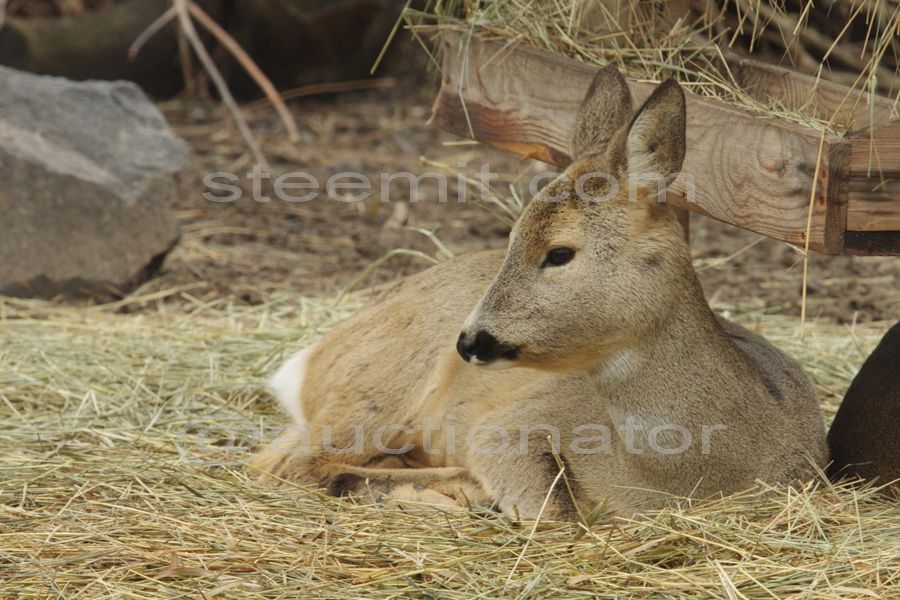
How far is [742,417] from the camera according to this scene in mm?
3795

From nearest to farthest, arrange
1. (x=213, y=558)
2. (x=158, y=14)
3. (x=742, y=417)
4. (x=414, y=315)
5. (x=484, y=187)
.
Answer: (x=213, y=558) → (x=742, y=417) → (x=414, y=315) → (x=484, y=187) → (x=158, y=14)

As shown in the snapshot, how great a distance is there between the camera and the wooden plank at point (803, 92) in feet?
13.7

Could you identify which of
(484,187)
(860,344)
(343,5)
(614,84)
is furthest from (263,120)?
(614,84)

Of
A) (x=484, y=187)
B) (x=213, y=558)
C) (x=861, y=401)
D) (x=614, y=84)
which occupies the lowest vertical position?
(x=213, y=558)

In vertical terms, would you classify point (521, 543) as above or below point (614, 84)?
below

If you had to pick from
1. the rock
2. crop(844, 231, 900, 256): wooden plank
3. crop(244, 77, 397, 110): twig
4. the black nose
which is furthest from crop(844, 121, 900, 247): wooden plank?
crop(244, 77, 397, 110): twig

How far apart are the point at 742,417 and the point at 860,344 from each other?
2.17m

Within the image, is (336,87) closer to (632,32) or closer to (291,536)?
(632,32)

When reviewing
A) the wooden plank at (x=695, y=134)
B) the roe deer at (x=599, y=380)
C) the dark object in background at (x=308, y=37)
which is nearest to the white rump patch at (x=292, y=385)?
the roe deer at (x=599, y=380)

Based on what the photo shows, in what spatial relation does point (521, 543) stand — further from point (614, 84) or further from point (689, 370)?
point (614, 84)

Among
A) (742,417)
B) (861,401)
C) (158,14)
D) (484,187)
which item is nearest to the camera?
(742,417)

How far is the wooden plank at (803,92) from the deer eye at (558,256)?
2.95ft

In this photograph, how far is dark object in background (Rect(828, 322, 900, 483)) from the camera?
4.07 metres

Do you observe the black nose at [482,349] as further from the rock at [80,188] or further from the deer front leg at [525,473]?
the rock at [80,188]
